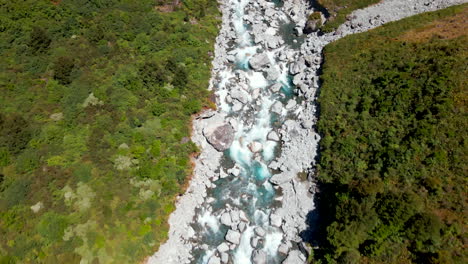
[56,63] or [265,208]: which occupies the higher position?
[56,63]

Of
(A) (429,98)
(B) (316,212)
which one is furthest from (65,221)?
(A) (429,98)

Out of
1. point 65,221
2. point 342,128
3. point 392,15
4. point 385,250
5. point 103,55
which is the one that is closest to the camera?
point 385,250

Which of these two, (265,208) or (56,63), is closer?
(265,208)

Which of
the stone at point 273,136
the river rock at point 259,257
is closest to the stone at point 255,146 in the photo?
the stone at point 273,136

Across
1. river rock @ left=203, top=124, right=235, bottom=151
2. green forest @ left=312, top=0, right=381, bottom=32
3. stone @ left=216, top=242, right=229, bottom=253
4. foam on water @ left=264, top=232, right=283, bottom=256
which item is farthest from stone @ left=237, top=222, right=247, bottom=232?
green forest @ left=312, top=0, right=381, bottom=32

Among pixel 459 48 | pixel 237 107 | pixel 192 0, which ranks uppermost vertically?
pixel 459 48

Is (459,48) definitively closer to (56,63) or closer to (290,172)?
(290,172)

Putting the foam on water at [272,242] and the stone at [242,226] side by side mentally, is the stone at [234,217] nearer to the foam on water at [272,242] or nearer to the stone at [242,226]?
the stone at [242,226]

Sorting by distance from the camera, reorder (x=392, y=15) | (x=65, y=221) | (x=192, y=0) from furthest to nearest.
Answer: (x=192, y=0)
(x=392, y=15)
(x=65, y=221)
